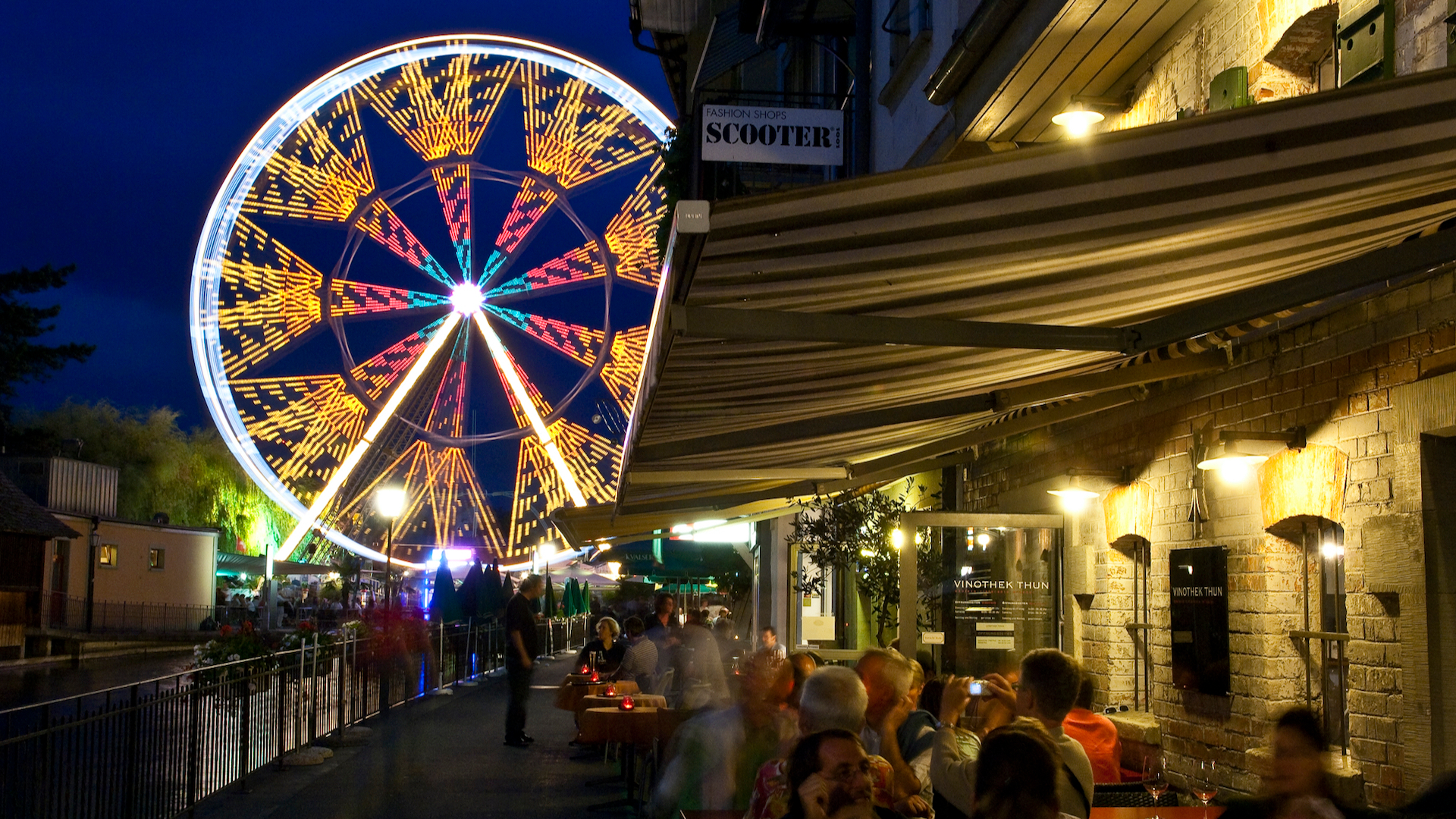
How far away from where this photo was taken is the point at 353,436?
17.7 m

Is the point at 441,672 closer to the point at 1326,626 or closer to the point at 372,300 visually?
the point at 372,300

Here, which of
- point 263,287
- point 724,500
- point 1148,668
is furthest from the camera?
point 263,287

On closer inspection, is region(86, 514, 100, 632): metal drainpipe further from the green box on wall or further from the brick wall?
the green box on wall

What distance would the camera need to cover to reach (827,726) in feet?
12.9

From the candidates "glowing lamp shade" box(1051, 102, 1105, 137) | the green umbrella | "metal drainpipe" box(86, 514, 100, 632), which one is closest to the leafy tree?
"metal drainpipe" box(86, 514, 100, 632)

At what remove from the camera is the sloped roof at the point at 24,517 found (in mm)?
30906

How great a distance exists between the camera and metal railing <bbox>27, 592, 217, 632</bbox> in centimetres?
3359

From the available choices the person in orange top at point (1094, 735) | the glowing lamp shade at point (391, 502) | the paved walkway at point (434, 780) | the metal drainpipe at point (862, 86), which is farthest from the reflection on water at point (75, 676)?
the person in orange top at point (1094, 735)

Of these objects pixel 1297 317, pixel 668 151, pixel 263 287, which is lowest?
pixel 1297 317

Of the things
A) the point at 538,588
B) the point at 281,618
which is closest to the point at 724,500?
the point at 538,588

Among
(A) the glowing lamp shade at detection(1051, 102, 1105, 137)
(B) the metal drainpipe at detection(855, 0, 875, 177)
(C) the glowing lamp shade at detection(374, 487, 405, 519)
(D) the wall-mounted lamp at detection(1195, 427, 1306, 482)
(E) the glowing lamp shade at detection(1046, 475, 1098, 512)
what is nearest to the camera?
(D) the wall-mounted lamp at detection(1195, 427, 1306, 482)

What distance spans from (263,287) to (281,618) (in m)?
32.3

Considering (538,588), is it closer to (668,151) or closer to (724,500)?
(724,500)

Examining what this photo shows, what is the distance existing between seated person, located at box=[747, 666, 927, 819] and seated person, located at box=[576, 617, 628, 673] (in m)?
8.39
